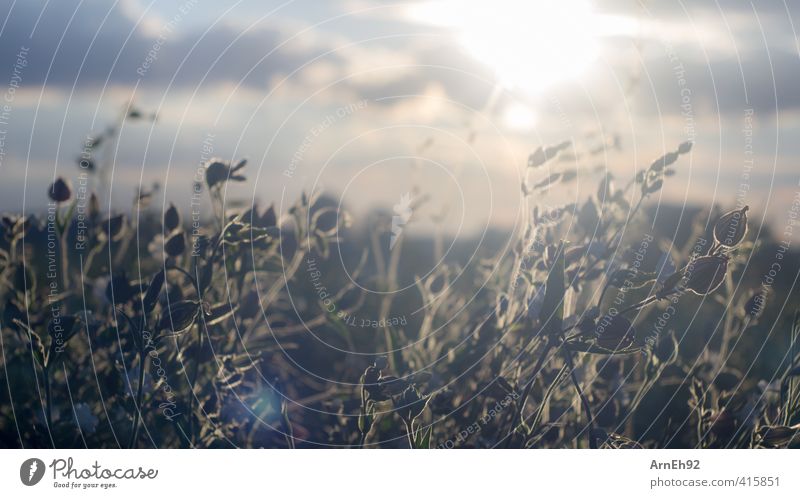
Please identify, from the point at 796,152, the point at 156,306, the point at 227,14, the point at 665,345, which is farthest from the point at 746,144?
the point at 156,306

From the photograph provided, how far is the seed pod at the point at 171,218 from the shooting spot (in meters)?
1.32

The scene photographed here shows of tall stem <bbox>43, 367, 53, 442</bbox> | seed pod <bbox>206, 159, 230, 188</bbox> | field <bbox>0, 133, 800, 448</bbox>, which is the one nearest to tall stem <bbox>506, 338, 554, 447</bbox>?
field <bbox>0, 133, 800, 448</bbox>

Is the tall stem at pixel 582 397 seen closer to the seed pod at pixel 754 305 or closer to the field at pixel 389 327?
the field at pixel 389 327

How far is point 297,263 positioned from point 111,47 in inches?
18.1

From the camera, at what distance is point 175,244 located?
4.31 feet

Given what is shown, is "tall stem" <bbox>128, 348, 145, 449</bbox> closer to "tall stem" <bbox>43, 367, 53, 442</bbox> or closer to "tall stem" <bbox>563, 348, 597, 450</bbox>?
"tall stem" <bbox>43, 367, 53, 442</bbox>

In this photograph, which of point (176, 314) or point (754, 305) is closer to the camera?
point (176, 314)

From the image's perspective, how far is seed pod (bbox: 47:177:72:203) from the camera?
133 centimetres

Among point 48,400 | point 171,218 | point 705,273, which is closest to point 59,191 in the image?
point 171,218

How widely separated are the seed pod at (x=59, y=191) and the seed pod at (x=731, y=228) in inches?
40.8

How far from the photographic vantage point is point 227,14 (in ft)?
4.58

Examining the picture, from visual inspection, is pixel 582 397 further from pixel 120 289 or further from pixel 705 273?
pixel 120 289

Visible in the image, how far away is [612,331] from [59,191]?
2.97ft

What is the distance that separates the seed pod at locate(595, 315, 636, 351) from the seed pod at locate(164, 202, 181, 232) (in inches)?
26.9
